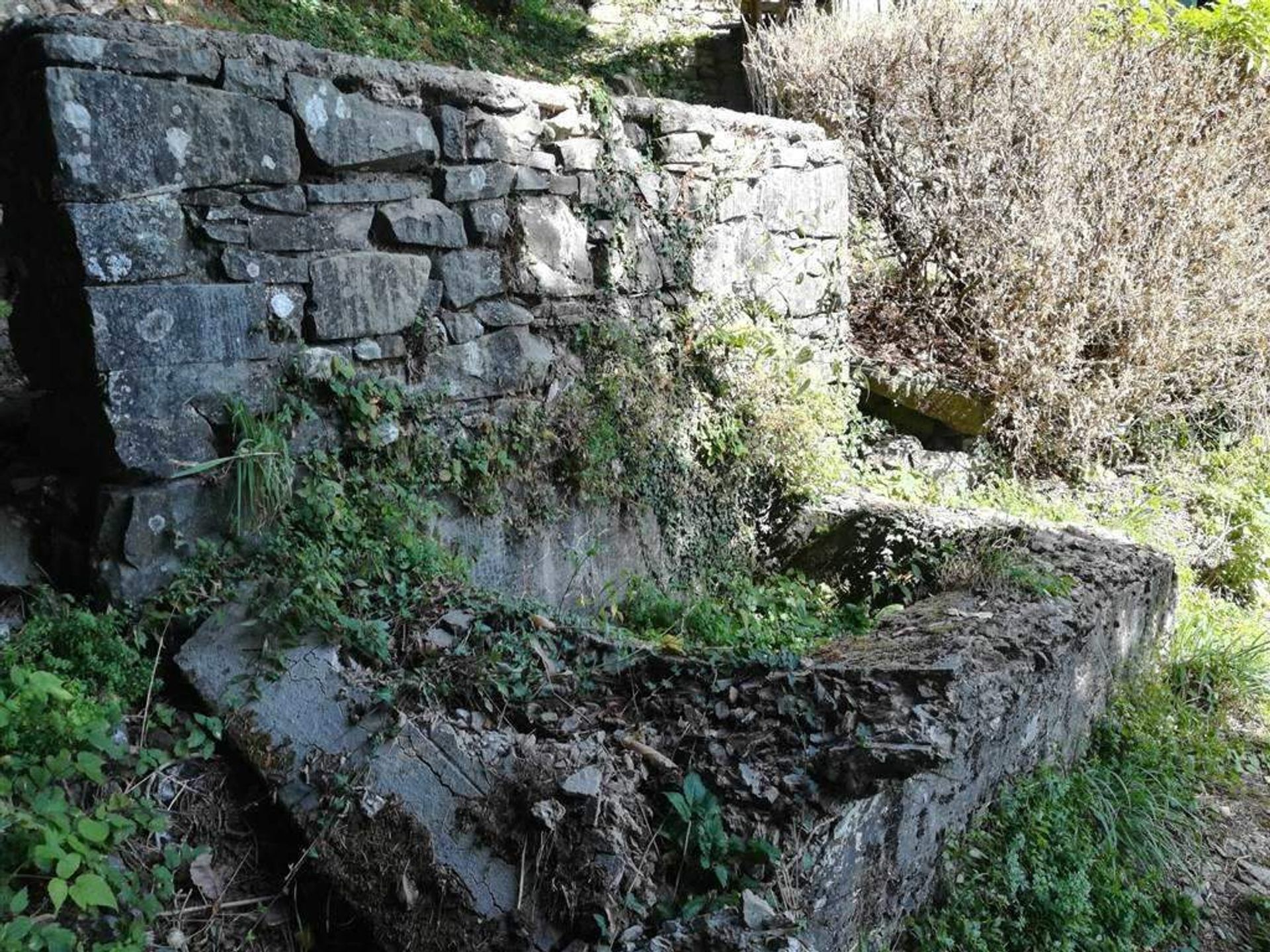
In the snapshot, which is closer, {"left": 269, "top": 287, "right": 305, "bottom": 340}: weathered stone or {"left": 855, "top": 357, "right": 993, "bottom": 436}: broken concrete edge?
{"left": 269, "top": 287, "right": 305, "bottom": 340}: weathered stone

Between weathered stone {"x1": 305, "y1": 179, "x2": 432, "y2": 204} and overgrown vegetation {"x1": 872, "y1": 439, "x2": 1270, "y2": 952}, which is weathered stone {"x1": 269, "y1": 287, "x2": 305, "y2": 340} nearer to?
weathered stone {"x1": 305, "y1": 179, "x2": 432, "y2": 204}

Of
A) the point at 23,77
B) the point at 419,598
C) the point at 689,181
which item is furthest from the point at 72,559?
the point at 689,181

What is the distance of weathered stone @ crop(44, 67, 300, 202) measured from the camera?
9.02 ft

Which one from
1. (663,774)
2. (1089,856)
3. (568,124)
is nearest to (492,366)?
(568,124)

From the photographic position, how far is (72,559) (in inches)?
120

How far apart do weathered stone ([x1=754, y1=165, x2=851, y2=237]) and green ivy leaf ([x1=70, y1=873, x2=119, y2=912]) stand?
14.7ft

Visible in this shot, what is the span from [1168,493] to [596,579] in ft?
12.7

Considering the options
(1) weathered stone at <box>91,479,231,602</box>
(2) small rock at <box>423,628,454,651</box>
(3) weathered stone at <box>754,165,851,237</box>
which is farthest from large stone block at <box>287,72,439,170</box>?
(3) weathered stone at <box>754,165,851,237</box>

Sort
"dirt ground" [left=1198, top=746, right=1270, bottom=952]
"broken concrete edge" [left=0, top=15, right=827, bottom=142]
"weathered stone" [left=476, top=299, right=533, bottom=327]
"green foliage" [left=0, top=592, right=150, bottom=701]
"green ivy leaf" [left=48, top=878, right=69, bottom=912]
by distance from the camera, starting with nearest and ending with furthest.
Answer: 1. "green ivy leaf" [left=48, top=878, right=69, bottom=912]
2. "green foliage" [left=0, top=592, right=150, bottom=701]
3. "broken concrete edge" [left=0, top=15, right=827, bottom=142]
4. "dirt ground" [left=1198, top=746, right=1270, bottom=952]
5. "weathered stone" [left=476, top=299, right=533, bottom=327]

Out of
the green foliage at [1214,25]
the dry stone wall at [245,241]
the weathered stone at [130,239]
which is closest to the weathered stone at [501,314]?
the dry stone wall at [245,241]

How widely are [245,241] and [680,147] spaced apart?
8.29ft

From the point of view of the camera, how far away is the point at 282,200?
3.25 metres

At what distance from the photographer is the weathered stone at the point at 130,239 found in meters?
2.81

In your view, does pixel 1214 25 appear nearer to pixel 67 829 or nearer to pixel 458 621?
pixel 458 621
